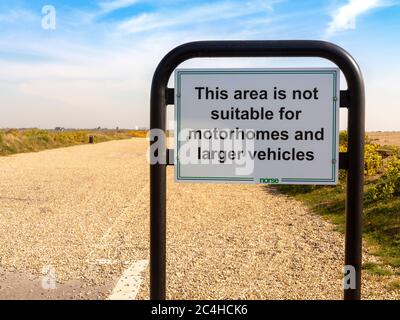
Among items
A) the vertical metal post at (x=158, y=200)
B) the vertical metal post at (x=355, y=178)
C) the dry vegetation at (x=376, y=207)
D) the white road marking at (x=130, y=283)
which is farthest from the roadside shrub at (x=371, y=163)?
the vertical metal post at (x=158, y=200)

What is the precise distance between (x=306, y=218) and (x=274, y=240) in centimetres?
190

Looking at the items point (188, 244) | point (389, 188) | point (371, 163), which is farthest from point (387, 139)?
point (188, 244)

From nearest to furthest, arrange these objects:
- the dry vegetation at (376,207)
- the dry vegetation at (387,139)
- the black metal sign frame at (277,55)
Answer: the black metal sign frame at (277,55) → the dry vegetation at (376,207) → the dry vegetation at (387,139)

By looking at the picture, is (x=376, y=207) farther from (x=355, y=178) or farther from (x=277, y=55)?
Answer: (x=277, y=55)

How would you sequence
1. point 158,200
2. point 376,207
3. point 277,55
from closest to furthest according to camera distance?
point 277,55, point 158,200, point 376,207

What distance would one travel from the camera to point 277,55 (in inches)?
106

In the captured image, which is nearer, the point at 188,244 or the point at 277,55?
the point at 277,55

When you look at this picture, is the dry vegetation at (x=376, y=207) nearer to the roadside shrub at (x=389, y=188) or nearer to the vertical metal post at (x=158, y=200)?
the roadside shrub at (x=389, y=188)

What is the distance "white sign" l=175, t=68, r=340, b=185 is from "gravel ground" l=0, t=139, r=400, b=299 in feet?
5.78

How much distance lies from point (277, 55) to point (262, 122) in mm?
407

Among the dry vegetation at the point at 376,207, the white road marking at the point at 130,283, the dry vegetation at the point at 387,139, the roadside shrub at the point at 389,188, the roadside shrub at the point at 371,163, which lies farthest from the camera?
the dry vegetation at the point at 387,139

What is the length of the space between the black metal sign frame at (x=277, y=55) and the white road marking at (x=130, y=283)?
55.2 inches

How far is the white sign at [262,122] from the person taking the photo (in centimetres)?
274
